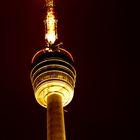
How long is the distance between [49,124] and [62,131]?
181cm

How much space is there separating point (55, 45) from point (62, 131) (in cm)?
1158

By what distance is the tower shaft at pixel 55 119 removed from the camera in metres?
47.2

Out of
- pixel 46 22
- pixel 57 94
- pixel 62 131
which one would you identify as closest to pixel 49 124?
pixel 62 131

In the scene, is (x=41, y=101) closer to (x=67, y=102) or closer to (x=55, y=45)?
(x=67, y=102)

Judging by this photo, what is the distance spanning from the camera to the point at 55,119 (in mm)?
48812

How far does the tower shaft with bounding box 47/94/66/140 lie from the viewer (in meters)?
47.2

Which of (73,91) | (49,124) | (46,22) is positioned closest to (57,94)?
(73,91)

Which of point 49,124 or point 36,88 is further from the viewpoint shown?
point 36,88

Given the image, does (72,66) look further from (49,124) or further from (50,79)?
(49,124)

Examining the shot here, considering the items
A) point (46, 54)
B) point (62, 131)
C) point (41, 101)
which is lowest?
point (62, 131)

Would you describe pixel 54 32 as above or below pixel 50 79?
above

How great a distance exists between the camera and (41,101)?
54.2 m

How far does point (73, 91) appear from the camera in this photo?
5384cm

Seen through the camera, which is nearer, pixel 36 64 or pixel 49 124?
pixel 49 124
